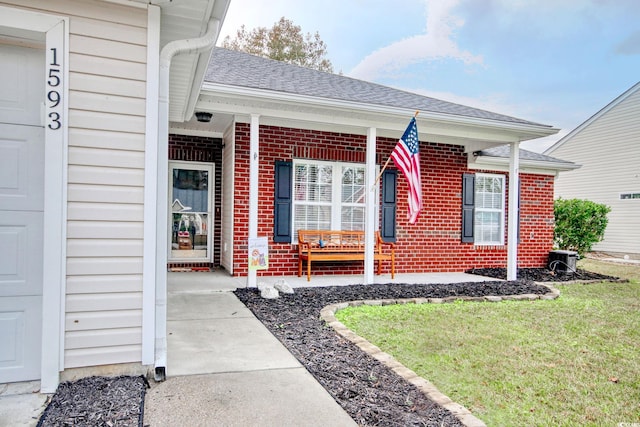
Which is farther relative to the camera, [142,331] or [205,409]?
[142,331]

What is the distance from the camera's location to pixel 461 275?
27.5 feet

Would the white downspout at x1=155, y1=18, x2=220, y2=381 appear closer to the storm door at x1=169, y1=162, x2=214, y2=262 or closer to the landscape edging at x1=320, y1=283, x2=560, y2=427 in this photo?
the landscape edging at x1=320, y1=283, x2=560, y2=427

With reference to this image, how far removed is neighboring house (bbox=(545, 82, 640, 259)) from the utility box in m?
7.59

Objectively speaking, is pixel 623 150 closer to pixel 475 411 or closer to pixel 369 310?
pixel 369 310

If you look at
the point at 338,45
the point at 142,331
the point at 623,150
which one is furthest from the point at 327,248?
the point at 338,45

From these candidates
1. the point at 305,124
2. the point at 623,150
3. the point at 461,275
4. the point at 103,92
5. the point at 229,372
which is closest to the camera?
the point at 103,92

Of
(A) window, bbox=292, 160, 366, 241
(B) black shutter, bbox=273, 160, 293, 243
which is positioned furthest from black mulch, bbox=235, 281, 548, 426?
(A) window, bbox=292, 160, 366, 241

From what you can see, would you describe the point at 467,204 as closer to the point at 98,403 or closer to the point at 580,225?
the point at 580,225

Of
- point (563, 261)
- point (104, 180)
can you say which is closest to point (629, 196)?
point (563, 261)

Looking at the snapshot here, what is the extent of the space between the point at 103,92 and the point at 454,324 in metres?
4.05

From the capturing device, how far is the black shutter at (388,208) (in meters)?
8.12

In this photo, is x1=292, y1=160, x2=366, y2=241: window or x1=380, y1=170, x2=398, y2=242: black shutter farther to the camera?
x1=380, y1=170, x2=398, y2=242: black shutter

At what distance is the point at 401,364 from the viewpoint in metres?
3.20

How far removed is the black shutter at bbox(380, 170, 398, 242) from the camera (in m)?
8.12
